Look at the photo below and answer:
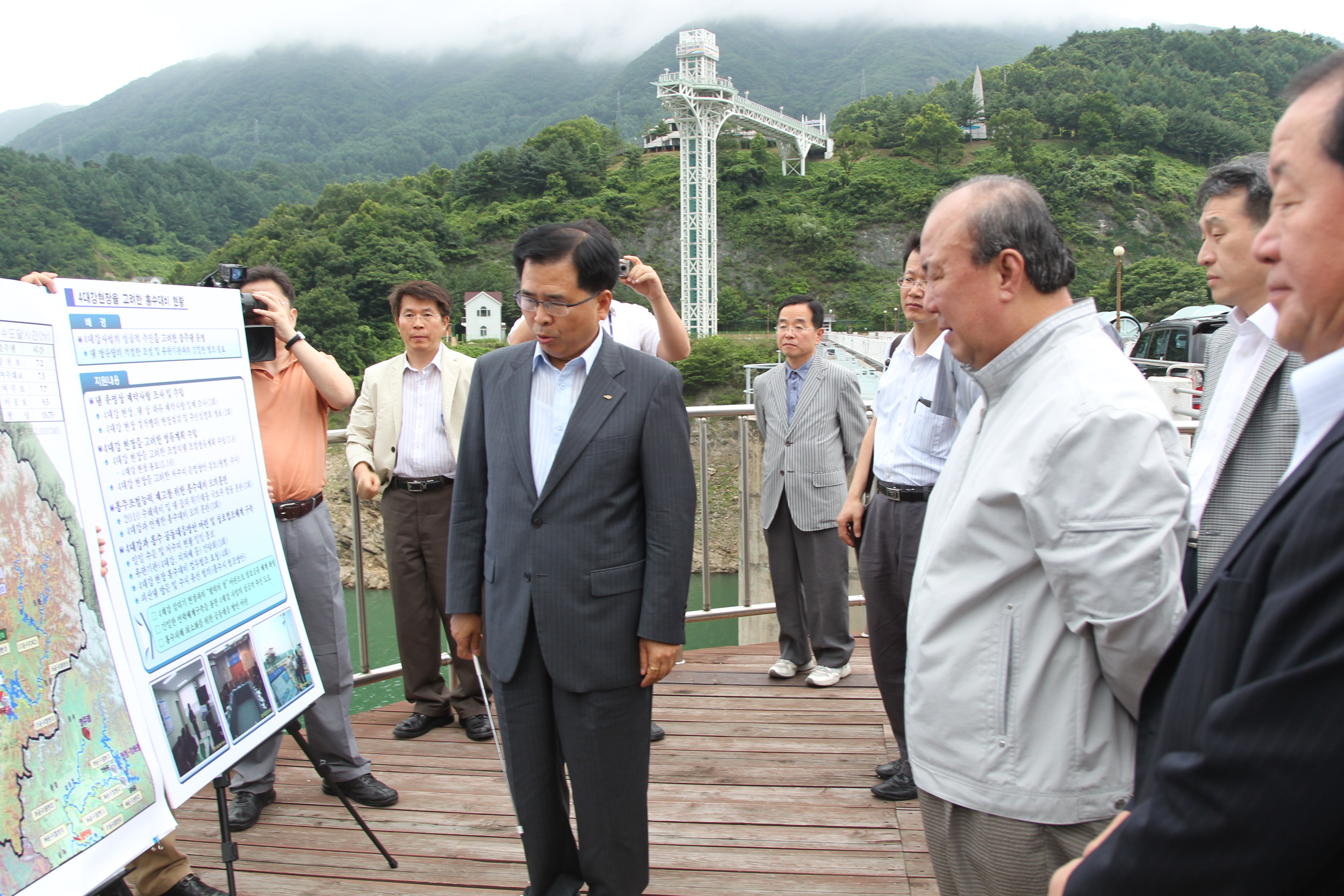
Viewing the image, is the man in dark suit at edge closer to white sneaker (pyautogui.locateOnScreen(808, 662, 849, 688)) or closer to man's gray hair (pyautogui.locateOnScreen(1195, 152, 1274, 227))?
man's gray hair (pyautogui.locateOnScreen(1195, 152, 1274, 227))

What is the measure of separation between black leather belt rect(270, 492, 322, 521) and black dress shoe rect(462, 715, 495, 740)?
111 cm

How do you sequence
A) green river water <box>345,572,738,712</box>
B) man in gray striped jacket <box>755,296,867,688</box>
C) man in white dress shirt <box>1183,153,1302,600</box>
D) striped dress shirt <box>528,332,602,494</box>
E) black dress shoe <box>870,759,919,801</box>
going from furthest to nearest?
green river water <box>345,572,738,712</box> → man in gray striped jacket <box>755,296,867,688</box> → black dress shoe <box>870,759,919,801</box> → striped dress shirt <box>528,332,602,494</box> → man in white dress shirt <box>1183,153,1302,600</box>

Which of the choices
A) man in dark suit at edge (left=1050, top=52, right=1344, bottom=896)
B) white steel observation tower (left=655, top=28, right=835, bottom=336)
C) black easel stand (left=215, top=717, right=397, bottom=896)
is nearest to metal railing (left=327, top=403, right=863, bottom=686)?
black easel stand (left=215, top=717, right=397, bottom=896)

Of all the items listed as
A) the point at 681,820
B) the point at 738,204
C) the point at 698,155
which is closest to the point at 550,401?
the point at 681,820

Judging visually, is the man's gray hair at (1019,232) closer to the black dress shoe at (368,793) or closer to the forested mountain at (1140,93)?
the black dress shoe at (368,793)

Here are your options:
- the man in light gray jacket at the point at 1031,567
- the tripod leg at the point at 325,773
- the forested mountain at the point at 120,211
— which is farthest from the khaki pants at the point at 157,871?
the forested mountain at the point at 120,211

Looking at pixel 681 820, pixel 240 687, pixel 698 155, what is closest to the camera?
pixel 240 687

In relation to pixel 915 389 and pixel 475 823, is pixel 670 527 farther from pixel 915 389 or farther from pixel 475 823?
pixel 475 823

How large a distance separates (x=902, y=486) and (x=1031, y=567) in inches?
57.2

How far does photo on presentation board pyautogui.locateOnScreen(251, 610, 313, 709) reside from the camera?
2070 millimetres

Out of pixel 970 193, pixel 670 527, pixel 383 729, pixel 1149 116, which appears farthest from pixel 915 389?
pixel 1149 116

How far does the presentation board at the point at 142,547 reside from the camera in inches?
56.4

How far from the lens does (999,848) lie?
4.14ft

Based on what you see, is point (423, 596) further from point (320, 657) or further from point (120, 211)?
point (120, 211)
